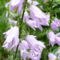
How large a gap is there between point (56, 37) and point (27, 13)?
503 mm

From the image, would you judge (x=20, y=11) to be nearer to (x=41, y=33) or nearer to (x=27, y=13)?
(x=27, y=13)

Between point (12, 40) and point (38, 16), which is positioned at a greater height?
point (38, 16)

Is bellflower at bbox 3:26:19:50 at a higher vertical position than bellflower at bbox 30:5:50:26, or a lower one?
lower

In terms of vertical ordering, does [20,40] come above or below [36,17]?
below

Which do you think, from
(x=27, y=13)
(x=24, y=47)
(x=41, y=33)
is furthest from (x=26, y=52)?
(x=41, y=33)

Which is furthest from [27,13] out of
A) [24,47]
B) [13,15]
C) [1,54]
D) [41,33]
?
[41,33]

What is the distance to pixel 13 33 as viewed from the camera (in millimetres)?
1362

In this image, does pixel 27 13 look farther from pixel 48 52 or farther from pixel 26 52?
pixel 48 52

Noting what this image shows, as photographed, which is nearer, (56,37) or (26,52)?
(26,52)

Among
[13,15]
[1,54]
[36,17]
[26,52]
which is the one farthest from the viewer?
[1,54]

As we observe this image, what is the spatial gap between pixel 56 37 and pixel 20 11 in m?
0.56

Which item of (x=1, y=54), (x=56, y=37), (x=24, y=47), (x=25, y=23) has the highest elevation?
(x=25, y=23)

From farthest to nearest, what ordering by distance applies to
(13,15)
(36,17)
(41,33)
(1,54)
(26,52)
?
(41,33), (1,54), (13,15), (26,52), (36,17)

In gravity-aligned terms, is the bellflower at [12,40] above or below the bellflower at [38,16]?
below
